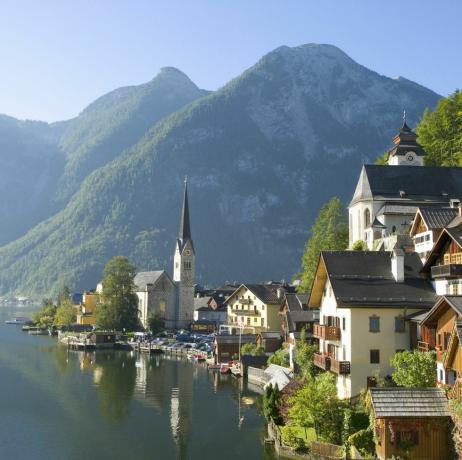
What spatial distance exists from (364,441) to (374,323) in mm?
11102

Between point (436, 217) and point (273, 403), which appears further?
point (436, 217)

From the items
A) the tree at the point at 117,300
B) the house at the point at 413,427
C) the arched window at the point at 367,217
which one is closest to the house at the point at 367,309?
the house at the point at 413,427

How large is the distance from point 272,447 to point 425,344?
1350 centimetres

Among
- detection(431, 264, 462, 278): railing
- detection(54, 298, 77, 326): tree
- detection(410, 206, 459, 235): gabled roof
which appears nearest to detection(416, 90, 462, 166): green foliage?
detection(410, 206, 459, 235): gabled roof

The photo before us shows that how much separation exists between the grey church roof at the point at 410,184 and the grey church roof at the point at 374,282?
40.2 meters

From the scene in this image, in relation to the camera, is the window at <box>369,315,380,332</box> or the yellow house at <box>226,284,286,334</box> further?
the yellow house at <box>226,284,286,334</box>

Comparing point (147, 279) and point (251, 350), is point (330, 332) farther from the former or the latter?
point (147, 279)

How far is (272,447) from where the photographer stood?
1854 inches

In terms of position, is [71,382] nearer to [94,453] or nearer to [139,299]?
[94,453]

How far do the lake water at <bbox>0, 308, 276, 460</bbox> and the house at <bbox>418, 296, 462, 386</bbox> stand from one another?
13774 mm

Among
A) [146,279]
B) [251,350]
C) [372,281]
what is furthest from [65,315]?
[372,281]

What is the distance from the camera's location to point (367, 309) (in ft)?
155

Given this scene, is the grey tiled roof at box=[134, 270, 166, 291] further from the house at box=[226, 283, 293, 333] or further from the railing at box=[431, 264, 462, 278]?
the railing at box=[431, 264, 462, 278]

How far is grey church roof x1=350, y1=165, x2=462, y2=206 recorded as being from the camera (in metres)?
91.6
